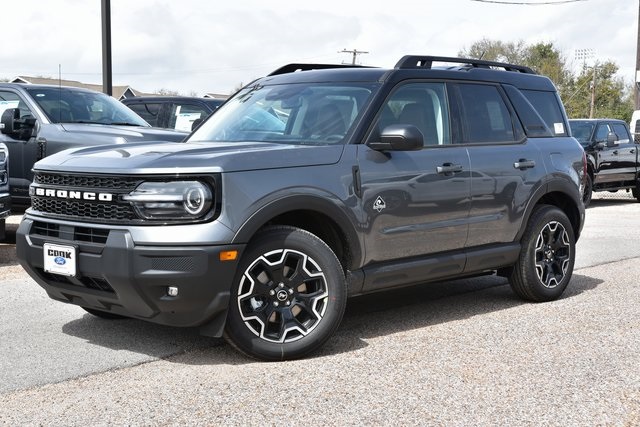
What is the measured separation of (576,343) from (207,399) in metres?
2.55

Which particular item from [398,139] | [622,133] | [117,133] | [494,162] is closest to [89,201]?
[398,139]

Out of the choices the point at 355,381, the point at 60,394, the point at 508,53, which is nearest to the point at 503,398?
the point at 355,381

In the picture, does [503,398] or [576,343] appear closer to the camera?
[503,398]

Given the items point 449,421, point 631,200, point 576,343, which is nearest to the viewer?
point 449,421

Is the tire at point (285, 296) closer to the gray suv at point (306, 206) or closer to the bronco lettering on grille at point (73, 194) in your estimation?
the gray suv at point (306, 206)

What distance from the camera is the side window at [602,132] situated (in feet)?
60.1

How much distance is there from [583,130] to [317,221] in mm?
14255

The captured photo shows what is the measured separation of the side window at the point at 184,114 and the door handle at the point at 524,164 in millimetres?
7784

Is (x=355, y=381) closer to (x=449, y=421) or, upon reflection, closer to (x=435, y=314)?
(x=449, y=421)

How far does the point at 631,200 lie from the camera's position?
21.0m

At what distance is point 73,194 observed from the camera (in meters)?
5.13

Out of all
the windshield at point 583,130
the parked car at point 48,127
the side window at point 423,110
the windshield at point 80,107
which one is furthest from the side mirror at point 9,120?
the windshield at point 583,130

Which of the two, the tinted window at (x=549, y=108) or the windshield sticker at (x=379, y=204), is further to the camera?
the tinted window at (x=549, y=108)

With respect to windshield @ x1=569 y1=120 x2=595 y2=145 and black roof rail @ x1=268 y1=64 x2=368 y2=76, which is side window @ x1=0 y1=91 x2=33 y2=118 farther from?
windshield @ x1=569 y1=120 x2=595 y2=145
